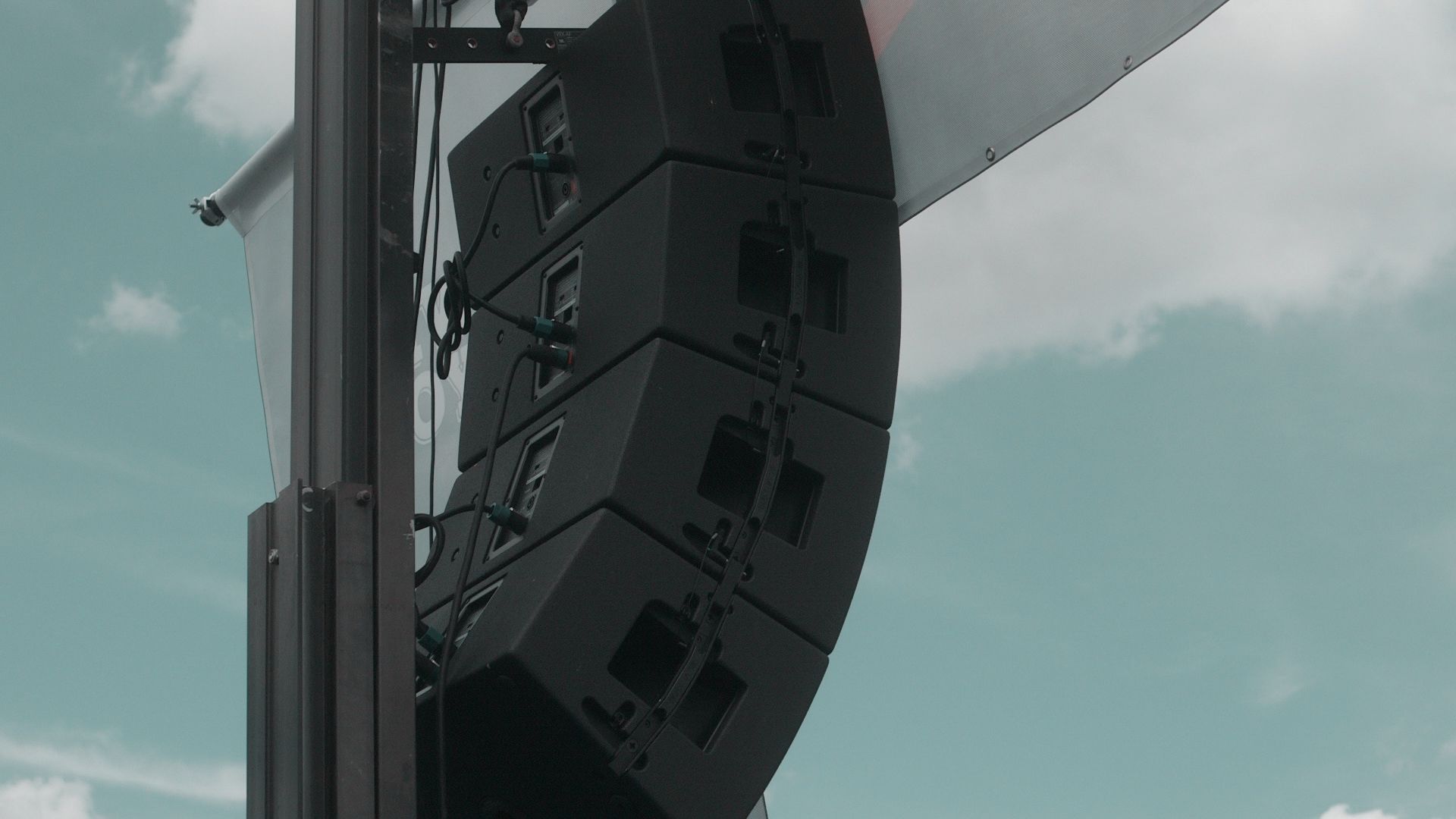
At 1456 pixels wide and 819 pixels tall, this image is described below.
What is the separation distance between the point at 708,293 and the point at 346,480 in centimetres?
44

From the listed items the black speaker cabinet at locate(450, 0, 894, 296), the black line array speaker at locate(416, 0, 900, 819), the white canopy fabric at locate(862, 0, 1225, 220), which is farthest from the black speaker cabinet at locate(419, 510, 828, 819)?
the white canopy fabric at locate(862, 0, 1225, 220)

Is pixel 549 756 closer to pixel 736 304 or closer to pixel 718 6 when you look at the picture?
pixel 736 304

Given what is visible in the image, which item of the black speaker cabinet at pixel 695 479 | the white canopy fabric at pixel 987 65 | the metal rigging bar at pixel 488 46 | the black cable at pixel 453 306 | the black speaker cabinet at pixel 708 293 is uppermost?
the white canopy fabric at pixel 987 65

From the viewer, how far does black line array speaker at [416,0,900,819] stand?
137 centimetres

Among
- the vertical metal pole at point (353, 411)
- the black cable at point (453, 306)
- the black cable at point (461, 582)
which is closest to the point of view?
the vertical metal pole at point (353, 411)

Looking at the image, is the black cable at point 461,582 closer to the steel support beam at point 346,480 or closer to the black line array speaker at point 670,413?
the black line array speaker at point 670,413

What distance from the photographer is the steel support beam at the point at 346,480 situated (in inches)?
45.1

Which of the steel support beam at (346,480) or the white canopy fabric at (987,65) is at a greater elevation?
the white canopy fabric at (987,65)

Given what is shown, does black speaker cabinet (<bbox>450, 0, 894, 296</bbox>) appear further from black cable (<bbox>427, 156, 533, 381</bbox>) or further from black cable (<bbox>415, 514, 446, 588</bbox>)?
black cable (<bbox>415, 514, 446, 588</bbox>)

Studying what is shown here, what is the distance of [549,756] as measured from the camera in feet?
4.46

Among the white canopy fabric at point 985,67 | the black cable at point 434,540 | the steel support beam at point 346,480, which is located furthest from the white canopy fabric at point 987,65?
the steel support beam at point 346,480

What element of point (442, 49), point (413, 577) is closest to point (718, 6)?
point (442, 49)

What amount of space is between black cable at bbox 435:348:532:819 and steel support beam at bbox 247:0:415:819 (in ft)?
0.47

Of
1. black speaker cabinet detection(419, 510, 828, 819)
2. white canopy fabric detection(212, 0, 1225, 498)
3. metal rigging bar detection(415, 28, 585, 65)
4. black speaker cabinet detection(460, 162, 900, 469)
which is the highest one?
white canopy fabric detection(212, 0, 1225, 498)
